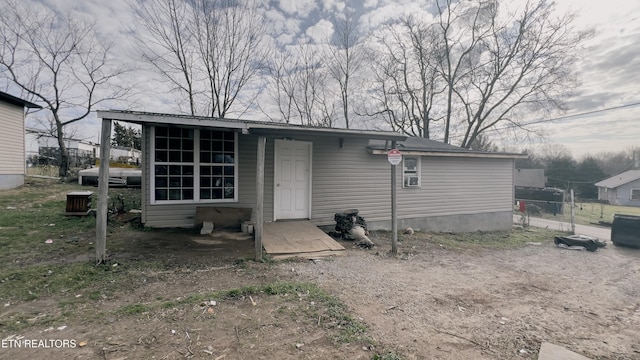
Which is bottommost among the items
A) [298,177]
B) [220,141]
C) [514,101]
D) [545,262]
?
[545,262]

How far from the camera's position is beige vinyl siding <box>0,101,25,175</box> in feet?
35.4

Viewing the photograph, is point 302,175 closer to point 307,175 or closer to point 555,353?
point 307,175

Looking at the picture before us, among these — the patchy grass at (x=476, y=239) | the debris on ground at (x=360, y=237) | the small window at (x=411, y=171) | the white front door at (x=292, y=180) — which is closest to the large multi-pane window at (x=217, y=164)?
the white front door at (x=292, y=180)

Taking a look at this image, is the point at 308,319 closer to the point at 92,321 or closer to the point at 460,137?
the point at 92,321

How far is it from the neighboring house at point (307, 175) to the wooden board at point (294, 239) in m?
0.64

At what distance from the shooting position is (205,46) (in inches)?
608

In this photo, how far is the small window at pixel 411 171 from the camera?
30.2 ft

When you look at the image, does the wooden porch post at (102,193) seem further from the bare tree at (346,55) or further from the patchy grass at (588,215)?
the patchy grass at (588,215)

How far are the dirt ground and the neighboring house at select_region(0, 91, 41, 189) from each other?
9821 millimetres

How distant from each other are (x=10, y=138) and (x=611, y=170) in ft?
223

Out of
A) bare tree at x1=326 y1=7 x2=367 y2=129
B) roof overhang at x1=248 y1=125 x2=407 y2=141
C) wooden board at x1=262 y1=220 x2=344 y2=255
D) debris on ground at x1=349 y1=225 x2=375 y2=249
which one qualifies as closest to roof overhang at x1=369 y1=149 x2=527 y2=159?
roof overhang at x1=248 y1=125 x2=407 y2=141

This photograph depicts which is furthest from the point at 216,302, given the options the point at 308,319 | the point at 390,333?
the point at 390,333

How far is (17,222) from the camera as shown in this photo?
6566 mm

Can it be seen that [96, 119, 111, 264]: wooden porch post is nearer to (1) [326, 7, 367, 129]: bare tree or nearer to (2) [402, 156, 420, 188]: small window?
(2) [402, 156, 420, 188]: small window
